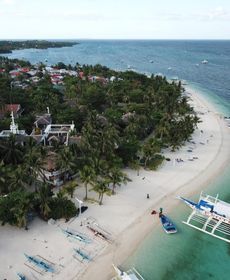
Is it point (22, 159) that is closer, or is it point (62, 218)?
point (62, 218)

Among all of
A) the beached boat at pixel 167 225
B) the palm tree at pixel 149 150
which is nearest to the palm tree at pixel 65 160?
the palm tree at pixel 149 150

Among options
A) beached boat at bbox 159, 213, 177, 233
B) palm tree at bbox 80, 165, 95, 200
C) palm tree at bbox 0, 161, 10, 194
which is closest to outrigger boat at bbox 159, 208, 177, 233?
beached boat at bbox 159, 213, 177, 233

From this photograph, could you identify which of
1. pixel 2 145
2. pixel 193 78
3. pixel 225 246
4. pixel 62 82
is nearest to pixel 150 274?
pixel 225 246

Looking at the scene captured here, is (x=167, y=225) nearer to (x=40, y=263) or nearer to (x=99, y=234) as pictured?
(x=99, y=234)

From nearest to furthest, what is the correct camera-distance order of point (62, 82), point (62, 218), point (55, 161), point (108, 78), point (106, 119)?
point (62, 218) < point (55, 161) < point (106, 119) < point (62, 82) < point (108, 78)

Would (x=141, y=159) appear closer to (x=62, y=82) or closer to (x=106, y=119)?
(x=106, y=119)
